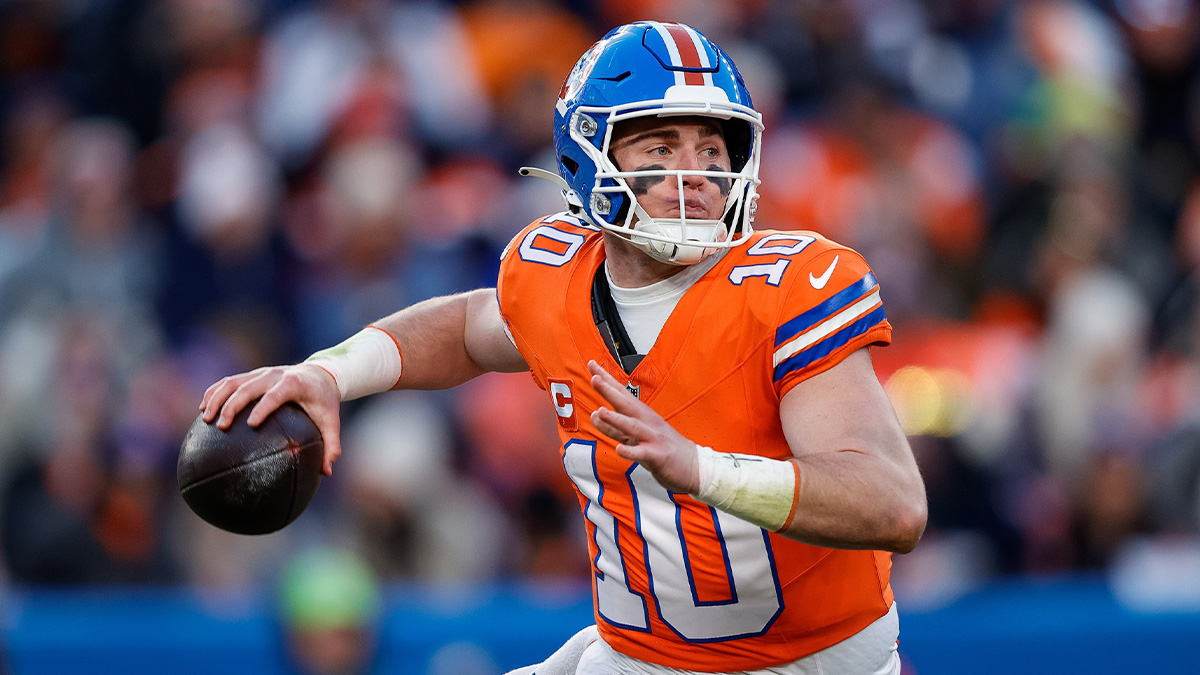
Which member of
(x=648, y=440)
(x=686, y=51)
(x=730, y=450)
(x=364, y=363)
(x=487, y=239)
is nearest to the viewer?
(x=648, y=440)

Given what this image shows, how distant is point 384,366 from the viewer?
11.4 ft

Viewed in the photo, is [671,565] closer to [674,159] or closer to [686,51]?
[674,159]

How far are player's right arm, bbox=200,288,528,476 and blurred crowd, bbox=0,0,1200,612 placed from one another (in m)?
2.87

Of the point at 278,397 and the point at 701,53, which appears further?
the point at 701,53

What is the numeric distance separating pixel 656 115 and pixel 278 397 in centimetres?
104

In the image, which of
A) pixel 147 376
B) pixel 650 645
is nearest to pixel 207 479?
pixel 650 645

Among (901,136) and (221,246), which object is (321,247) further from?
(901,136)

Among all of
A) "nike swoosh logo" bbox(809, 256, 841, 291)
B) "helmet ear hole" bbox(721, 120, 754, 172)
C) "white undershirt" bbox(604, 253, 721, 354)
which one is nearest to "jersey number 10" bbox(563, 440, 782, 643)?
"white undershirt" bbox(604, 253, 721, 354)

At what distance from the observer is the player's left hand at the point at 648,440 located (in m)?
2.48

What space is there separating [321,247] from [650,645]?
184 inches

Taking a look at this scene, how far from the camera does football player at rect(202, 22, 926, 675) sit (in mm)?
2869

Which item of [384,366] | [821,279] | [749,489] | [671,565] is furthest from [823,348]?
[384,366]

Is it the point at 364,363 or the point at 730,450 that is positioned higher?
the point at 364,363

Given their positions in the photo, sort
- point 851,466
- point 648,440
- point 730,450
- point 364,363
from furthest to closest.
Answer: point 364,363, point 730,450, point 851,466, point 648,440
